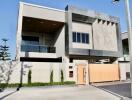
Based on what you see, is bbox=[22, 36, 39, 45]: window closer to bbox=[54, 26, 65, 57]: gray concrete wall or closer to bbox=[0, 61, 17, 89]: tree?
bbox=[54, 26, 65, 57]: gray concrete wall

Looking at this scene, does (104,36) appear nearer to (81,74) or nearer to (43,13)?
(81,74)

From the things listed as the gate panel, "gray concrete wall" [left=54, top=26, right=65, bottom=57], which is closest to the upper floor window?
"gray concrete wall" [left=54, top=26, right=65, bottom=57]

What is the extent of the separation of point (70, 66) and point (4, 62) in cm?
633

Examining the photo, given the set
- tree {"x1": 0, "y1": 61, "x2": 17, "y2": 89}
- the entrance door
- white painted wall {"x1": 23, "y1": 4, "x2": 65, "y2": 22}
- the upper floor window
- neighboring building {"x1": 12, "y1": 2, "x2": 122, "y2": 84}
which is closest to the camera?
tree {"x1": 0, "y1": 61, "x2": 17, "y2": 89}

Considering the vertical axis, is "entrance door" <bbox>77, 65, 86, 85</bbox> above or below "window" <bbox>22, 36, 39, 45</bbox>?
below

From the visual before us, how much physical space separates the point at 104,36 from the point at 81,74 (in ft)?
23.9

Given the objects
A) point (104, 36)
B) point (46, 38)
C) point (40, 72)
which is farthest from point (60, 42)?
point (40, 72)

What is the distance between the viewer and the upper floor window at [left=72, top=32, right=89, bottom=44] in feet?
70.2

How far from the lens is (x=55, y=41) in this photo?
24.5 metres

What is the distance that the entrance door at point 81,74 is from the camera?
18.6 m

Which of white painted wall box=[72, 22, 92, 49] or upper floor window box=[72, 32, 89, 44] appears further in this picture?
white painted wall box=[72, 22, 92, 49]

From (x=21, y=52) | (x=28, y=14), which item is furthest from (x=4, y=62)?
(x=28, y=14)

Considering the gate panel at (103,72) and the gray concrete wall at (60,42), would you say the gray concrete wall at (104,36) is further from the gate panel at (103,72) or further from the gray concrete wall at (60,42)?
the gray concrete wall at (60,42)

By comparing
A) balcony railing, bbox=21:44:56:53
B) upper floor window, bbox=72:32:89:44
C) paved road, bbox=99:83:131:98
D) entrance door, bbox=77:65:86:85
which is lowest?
paved road, bbox=99:83:131:98
